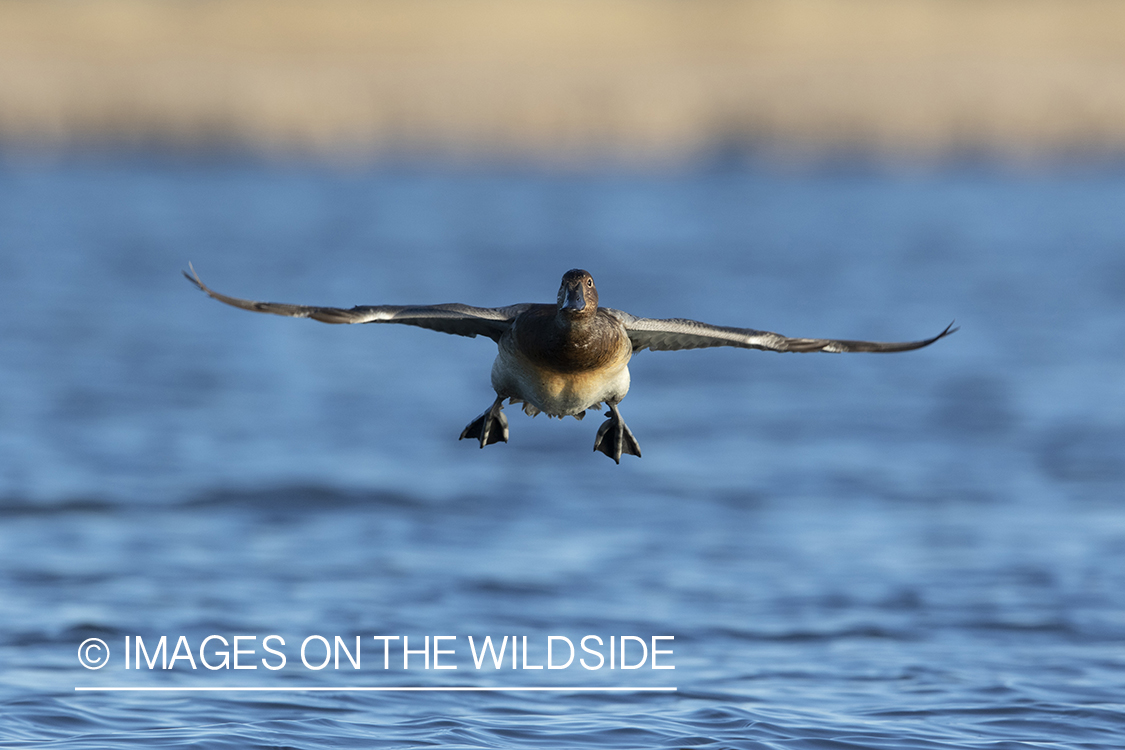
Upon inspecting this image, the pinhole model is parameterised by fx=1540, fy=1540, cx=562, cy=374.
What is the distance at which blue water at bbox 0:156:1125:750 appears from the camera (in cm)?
1112

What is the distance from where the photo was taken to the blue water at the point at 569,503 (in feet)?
36.5

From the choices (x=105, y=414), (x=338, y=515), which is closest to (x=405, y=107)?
(x=105, y=414)

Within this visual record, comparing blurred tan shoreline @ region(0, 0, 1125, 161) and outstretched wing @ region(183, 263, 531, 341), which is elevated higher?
blurred tan shoreline @ region(0, 0, 1125, 161)

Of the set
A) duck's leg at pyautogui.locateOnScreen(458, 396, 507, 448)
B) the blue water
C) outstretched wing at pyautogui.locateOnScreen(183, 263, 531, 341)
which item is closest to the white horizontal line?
the blue water

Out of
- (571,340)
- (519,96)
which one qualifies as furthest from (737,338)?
(519,96)

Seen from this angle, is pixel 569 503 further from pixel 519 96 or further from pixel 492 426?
pixel 519 96

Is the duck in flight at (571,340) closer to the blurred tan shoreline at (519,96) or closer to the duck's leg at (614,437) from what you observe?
the duck's leg at (614,437)

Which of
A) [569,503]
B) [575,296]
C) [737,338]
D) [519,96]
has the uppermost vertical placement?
[519,96]

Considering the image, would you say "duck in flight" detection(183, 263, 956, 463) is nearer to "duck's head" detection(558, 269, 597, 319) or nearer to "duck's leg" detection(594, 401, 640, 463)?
"duck's head" detection(558, 269, 597, 319)

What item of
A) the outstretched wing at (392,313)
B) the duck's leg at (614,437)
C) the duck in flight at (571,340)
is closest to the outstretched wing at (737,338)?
the duck in flight at (571,340)

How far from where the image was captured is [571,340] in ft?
28.9

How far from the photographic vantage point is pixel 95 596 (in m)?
13.6

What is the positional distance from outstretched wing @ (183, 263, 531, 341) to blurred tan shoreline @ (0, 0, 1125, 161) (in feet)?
144

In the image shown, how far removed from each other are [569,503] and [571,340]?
9.42m
